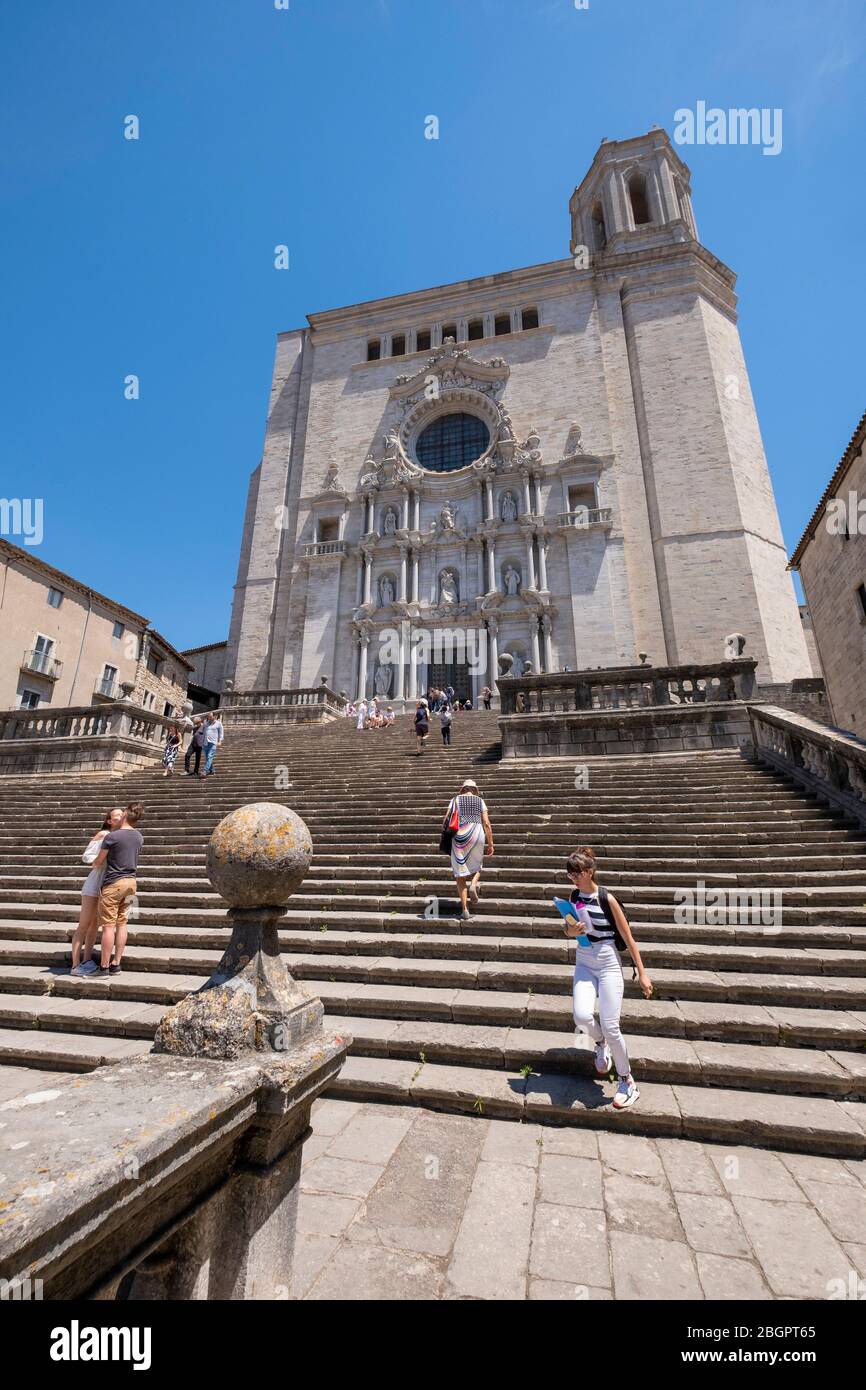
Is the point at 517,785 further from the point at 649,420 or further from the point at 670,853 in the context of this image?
the point at 649,420

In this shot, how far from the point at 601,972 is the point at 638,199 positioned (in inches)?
1727

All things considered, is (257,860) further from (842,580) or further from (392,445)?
(392,445)

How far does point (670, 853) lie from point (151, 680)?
29976 millimetres

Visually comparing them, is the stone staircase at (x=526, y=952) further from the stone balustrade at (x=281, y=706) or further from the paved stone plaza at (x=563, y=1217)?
the stone balustrade at (x=281, y=706)

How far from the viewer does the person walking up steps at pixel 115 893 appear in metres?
5.60

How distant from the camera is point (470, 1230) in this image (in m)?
2.56

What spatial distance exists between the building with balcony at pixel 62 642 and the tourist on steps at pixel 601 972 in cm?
2560

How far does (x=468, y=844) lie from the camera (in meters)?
6.16

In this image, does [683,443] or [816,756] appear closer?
[816,756]

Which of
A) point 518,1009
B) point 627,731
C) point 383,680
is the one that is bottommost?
point 518,1009

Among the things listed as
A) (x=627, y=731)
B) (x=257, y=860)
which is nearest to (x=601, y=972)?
(x=257, y=860)

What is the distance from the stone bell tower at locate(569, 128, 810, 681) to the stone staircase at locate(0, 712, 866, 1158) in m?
15.2

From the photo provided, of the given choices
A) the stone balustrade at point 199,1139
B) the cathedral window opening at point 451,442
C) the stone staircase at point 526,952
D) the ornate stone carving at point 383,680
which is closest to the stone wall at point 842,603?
the stone staircase at point 526,952
